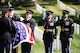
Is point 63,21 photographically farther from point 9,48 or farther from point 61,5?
point 61,5

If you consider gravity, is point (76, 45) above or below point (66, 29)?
below

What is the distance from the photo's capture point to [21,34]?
13547 mm

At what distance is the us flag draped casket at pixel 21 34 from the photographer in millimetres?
13547

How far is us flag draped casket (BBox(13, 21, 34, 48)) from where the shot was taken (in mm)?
13547

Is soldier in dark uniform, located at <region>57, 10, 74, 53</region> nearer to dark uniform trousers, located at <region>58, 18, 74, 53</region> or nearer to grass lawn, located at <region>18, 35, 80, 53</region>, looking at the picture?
dark uniform trousers, located at <region>58, 18, 74, 53</region>

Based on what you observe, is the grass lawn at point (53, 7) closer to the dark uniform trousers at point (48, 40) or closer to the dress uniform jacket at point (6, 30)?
the dark uniform trousers at point (48, 40)

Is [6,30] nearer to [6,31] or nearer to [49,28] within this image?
[6,31]

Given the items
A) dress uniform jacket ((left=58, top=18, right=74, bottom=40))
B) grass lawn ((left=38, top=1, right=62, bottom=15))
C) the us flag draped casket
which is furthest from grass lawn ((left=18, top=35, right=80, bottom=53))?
grass lawn ((left=38, top=1, right=62, bottom=15))

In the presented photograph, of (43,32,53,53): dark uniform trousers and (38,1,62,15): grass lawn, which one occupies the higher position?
(43,32,53,53): dark uniform trousers

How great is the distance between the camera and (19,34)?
1354 centimetres

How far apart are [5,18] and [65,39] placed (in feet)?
8.94

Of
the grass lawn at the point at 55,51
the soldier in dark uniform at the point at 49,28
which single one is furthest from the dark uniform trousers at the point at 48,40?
the grass lawn at the point at 55,51

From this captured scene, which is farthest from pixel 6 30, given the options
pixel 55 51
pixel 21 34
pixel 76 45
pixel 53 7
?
pixel 53 7

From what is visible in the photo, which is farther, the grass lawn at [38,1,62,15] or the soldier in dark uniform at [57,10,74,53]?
the grass lawn at [38,1,62,15]
